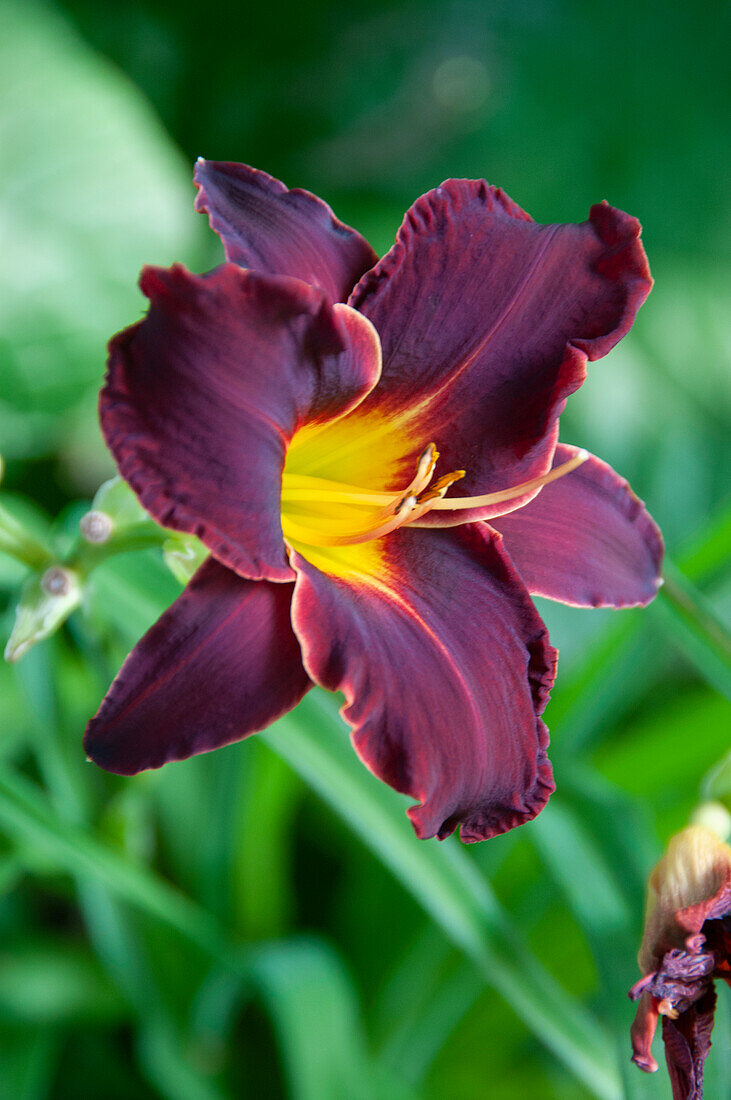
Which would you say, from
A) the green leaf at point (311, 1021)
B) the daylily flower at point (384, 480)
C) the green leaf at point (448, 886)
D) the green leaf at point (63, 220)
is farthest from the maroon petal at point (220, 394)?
the green leaf at point (63, 220)

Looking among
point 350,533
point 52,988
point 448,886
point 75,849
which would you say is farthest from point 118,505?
point 52,988

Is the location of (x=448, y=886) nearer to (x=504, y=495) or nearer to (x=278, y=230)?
(x=504, y=495)

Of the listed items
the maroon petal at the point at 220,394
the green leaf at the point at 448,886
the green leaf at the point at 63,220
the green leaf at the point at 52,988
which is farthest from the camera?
the green leaf at the point at 63,220

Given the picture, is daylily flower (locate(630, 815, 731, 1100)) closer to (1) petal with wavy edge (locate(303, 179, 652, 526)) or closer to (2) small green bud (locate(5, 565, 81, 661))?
(1) petal with wavy edge (locate(303, 179, 652, 526))

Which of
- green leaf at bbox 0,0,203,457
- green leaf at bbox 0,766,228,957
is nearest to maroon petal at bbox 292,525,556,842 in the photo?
green leaf at bbox 0,766,228,957

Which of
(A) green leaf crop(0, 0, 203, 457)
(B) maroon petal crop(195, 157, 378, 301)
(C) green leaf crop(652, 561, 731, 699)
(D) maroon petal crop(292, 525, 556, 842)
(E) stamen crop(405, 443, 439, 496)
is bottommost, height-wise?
(A) green leaf crop(0, 0, 203, 457)

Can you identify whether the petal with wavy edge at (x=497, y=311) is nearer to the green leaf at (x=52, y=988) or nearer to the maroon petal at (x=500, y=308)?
the maroon petal at (x=500, y=308)

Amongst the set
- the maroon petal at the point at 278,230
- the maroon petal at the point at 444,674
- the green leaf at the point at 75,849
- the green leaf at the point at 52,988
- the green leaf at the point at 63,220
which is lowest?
the green leaf at the point at 52,988
